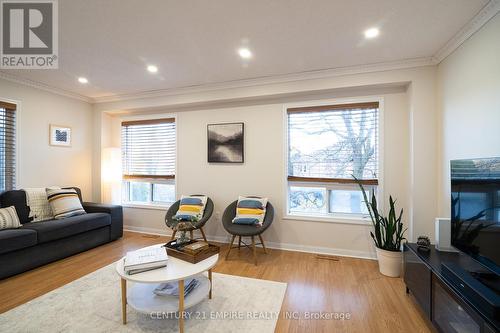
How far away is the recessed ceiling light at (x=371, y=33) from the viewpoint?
2.13 metres

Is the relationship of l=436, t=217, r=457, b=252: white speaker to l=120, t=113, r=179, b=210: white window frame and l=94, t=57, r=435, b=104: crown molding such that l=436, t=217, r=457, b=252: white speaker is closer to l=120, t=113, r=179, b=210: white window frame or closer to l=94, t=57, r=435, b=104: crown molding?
l=94, t=57, r=435, b=104: crown molding

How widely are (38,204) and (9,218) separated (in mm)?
515

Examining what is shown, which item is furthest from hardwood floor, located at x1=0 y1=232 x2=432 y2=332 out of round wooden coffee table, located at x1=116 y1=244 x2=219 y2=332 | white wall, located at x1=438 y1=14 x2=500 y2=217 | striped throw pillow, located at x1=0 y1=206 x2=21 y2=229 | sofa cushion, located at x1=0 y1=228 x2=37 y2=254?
white wall, located at x1=438 y1=14 x2=500 y2=217

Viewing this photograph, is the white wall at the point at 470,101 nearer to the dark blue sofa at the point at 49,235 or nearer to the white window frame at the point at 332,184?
the white window frame at the point at 332,184

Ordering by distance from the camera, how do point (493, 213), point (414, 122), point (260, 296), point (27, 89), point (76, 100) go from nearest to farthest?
point (493, 213), point (260, 296), point (414, 122), point (27, 89), point (76, 100)

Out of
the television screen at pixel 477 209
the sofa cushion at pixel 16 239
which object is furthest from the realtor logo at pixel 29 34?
the television screen at pixel 477 209

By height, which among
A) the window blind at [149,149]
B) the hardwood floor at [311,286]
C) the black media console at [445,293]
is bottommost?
the hardwood floor at [311,286]

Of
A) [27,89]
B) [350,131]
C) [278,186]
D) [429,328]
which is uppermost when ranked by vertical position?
[27,89]

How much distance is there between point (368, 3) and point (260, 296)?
278 centimetres

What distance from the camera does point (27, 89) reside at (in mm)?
3484

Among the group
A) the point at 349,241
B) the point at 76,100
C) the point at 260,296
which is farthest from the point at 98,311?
the point at 76,100

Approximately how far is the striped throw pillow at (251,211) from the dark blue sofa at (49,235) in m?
2.22

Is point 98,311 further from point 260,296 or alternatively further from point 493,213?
point 493,213

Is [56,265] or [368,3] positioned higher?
[368,3]
